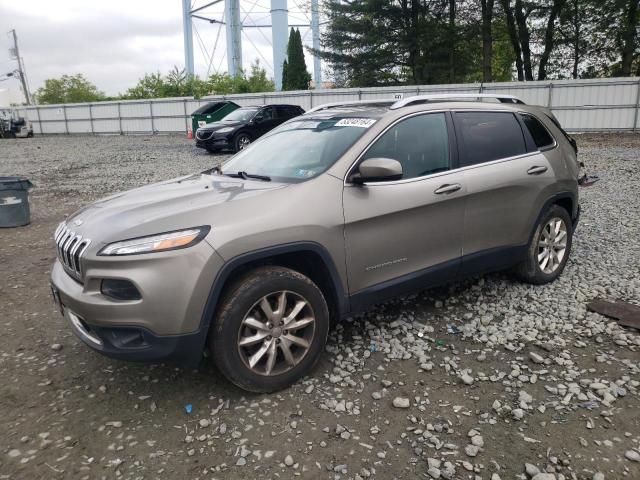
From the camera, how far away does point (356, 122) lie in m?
3.76

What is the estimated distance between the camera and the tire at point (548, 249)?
14.9ft

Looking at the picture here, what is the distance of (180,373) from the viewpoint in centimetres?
342

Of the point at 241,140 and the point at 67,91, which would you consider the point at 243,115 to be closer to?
the point at 241,140

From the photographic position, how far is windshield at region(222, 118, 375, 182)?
11.6ft

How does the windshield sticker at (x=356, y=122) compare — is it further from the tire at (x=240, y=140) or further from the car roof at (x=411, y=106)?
the tire at (x=240, y=140)

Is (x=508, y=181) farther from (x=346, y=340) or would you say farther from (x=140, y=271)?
(x=140, y=271)

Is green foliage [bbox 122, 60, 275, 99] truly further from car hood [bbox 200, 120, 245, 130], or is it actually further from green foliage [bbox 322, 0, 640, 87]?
car hood [bbox 200, 120, 245, 130]


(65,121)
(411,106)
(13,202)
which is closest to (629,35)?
(411,106)

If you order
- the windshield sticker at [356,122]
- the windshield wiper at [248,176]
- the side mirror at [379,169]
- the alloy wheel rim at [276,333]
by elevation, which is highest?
the windshield sticker at [356,122]

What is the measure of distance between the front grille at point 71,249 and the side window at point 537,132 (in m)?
3.81

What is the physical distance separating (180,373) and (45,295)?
7.51 feet

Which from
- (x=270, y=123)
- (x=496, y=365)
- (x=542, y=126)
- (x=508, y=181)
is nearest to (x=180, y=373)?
(x=496, y=365)

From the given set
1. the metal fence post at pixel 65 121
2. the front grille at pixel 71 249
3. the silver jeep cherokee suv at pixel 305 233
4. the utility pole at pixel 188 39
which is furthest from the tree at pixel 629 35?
the utility pole at pixel 188 39

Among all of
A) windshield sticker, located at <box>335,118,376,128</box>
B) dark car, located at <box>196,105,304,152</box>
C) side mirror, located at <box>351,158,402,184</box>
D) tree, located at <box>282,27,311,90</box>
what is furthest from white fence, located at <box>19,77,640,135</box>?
tree, located at <box>282,27,311,90</box>
